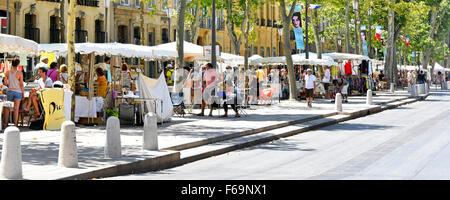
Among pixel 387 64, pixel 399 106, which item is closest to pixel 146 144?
pixel 399 106

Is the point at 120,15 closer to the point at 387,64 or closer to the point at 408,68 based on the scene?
the point at 387,64

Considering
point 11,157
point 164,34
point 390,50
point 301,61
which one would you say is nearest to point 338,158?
point 11,157

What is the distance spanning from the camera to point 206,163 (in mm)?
13414

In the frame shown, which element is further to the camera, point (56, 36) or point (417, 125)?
point (56, 36)

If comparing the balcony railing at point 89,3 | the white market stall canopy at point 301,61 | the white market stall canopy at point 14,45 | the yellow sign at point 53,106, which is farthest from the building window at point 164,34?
the yellow sign at point 53,106

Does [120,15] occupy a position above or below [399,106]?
above

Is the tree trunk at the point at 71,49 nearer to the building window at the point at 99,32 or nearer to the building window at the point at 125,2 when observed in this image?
the building window at the point at 99,32

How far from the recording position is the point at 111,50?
22.6m

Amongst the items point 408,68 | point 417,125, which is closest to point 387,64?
point 408,68

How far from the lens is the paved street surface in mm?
11344

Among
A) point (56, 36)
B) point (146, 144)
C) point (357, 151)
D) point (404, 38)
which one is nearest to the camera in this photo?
point (146, 144)

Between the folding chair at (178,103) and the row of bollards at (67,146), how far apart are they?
1024 centimetres

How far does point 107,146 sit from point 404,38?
56234 millimetres
